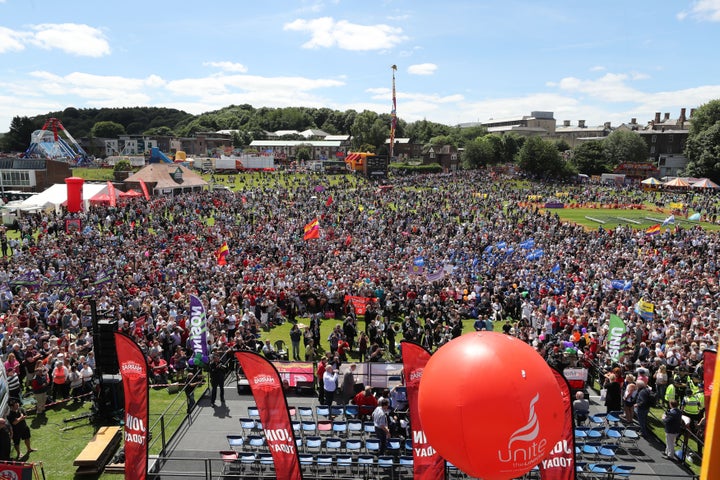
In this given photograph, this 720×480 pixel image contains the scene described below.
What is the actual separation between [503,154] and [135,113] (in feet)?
462

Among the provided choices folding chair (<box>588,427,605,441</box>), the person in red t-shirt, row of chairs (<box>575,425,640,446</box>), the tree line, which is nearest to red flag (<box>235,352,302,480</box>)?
the person in red t-shirt

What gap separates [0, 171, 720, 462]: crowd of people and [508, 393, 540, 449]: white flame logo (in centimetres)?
1018

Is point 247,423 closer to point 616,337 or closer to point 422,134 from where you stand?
point 616,337

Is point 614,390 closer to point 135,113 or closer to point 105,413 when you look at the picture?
point 105,413

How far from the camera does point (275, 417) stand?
845 cm

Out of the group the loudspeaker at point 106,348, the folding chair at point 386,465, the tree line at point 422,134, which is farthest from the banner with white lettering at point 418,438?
the tree line at point 422,134

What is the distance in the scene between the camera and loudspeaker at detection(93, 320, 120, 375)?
489 inches

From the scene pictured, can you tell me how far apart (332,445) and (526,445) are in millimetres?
7584

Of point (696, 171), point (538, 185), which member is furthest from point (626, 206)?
point (696, 171)

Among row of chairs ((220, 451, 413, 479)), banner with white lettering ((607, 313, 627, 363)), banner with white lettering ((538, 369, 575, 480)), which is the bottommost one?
row of chairs ((220, 451, 413, 479))

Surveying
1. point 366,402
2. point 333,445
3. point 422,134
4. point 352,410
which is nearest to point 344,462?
point 333,445

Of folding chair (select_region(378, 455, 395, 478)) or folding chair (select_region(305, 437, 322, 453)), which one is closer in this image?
folding chair (select_region(378, 455, 395, 478))

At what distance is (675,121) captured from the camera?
119250mm

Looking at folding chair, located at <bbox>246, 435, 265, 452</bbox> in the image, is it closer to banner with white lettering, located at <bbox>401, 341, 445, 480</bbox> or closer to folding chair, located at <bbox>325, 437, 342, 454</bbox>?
folding chair, located at <bbox>325, 437, 342, 454</bbox>
